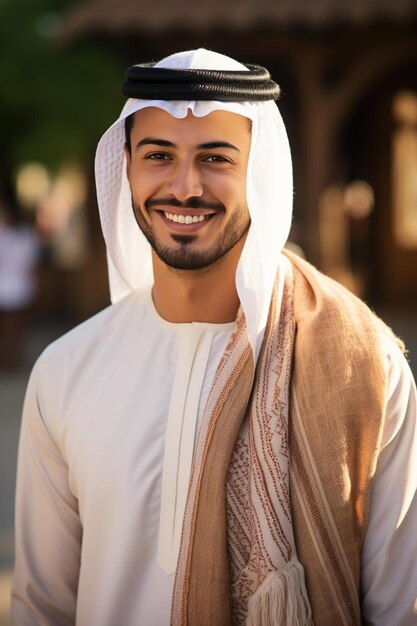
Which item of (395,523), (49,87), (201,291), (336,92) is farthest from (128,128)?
(49,87)

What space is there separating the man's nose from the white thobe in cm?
31

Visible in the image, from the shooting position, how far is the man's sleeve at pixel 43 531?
2459 mm

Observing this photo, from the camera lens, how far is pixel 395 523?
221 cm

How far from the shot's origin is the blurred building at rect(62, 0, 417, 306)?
30.0ft

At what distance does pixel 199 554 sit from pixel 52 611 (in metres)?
0.45

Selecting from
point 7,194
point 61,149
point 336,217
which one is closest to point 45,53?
point 61,149

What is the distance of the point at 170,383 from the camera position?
7.98 feet

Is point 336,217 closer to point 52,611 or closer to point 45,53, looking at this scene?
point 45,53

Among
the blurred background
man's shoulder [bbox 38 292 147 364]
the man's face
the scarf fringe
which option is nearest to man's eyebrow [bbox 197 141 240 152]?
the man's face

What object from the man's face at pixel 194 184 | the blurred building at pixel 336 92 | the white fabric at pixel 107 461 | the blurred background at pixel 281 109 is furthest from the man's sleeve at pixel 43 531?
the blurred building at pixel 336 92

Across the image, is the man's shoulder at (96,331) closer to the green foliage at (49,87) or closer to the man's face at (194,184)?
the man's face at (194,184)

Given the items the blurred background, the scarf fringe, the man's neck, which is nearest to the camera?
the scarf fringe

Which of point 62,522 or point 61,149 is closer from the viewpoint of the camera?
point 62,522

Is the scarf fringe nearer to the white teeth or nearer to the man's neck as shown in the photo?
the man's neck
